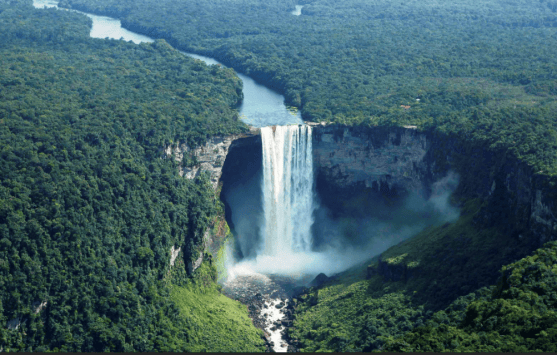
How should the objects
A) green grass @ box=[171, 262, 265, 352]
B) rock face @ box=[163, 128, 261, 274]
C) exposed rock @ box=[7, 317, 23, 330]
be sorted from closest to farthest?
exposed rock @ box=[7, 317, 23, 330]
green grass @ box=[171, 262, 265, 352]
rock face @ box=[163, 128, 261, 274]

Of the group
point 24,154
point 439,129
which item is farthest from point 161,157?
point 439,129

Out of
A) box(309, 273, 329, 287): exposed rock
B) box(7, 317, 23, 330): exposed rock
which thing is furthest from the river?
box(7, 317, 23, 330): exposed rock

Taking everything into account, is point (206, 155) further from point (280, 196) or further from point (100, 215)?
point (100, 215)

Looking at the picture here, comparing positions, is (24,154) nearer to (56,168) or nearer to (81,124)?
(56,168)

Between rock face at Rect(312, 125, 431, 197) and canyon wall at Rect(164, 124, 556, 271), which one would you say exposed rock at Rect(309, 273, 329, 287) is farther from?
rock face at Rect(312, 125, 431, 197)

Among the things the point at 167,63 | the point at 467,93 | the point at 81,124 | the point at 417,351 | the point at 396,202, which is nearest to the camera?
the point at 417,351

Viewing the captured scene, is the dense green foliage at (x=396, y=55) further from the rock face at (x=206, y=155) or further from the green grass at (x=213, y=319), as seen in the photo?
the green grass at (x=213, y=319)

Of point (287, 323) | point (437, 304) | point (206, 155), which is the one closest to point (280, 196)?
point (206, 155)
